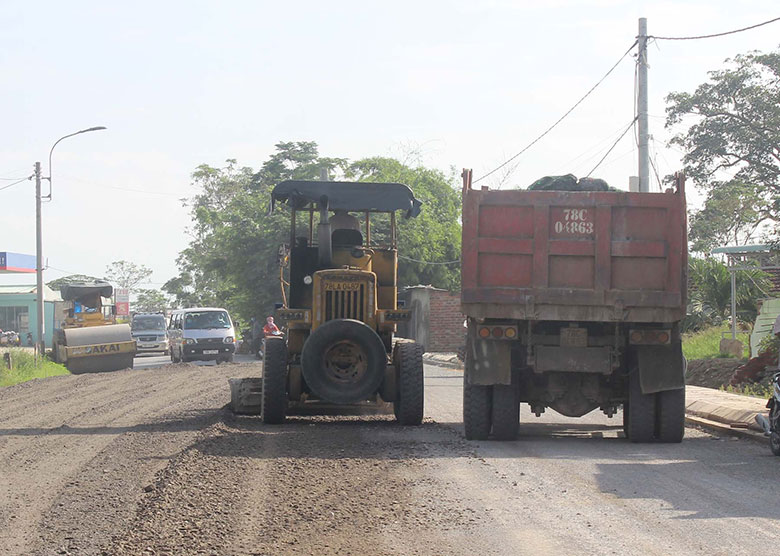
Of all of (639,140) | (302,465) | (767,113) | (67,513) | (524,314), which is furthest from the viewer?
(767,113)

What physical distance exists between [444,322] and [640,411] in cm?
2964

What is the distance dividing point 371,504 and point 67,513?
7.41 feet

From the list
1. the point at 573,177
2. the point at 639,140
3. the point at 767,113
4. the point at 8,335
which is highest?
the point at 767,113

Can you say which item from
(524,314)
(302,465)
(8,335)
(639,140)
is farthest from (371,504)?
(8,335)

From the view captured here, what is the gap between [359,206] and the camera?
47.9 ft

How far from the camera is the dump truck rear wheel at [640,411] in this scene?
11.8 m

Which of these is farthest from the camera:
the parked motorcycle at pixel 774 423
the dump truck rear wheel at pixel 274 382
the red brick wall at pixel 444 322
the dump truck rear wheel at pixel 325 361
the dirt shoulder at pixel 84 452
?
the red brick wall at pixel 444 322

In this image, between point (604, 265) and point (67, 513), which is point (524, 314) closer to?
point (604, 265)

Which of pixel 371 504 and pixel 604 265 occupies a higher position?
pixel 604 265

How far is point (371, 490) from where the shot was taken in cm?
846

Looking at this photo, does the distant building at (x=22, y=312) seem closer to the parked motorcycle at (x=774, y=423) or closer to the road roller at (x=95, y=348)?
the road roller at (x=95, y=348)

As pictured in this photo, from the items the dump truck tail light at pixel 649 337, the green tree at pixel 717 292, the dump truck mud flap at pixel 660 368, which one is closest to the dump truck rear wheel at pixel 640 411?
the dump truck mud flap at pixel 660 368

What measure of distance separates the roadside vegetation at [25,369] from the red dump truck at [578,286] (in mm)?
16941

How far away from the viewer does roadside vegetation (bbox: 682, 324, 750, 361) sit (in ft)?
79.4
